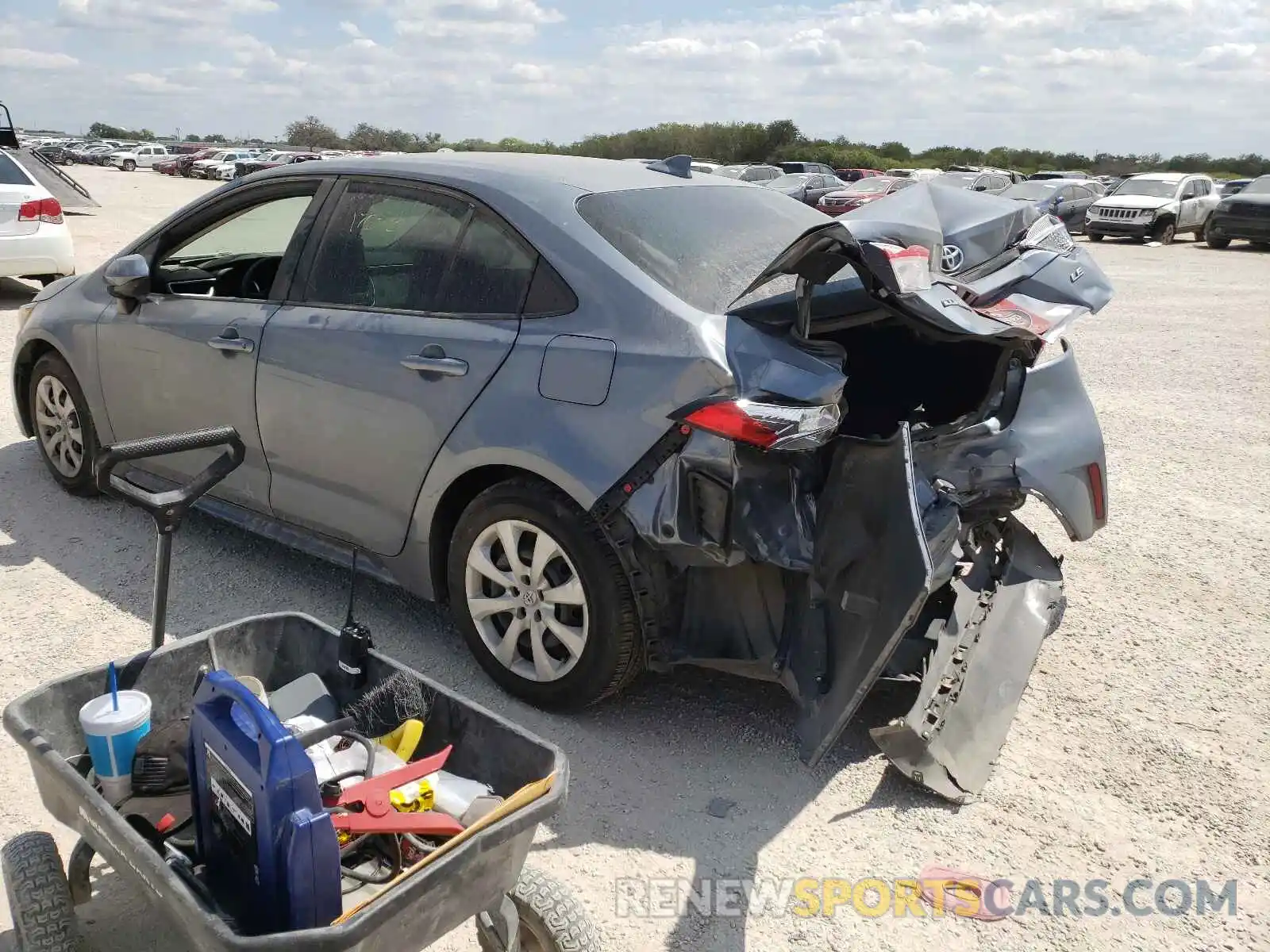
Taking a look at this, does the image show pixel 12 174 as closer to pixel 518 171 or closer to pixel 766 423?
pixel 518 171

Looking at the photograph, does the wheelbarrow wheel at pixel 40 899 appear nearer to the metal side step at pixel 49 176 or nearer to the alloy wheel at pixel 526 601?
the alloy wheel at pixel 526 601

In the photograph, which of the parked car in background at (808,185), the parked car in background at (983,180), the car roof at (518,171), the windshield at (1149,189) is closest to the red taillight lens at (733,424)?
the car roof at (518,171)

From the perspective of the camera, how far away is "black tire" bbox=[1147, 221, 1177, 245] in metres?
23.7

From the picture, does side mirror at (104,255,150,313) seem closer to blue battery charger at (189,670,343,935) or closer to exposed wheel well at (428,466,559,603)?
exposed wheel well at (428,466,559,603)

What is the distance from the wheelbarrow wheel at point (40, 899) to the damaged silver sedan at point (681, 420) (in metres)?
1.45

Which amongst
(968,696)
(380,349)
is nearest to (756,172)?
(380,349)

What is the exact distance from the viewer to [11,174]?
1005 centimetres

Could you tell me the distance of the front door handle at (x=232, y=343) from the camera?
3.87 metres

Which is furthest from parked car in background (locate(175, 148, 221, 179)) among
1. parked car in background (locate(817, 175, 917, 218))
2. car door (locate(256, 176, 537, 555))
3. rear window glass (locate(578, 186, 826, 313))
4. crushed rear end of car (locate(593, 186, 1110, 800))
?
crushed rear end of car (locate(593, 186, 1110, 800))

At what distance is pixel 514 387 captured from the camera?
3.14 m

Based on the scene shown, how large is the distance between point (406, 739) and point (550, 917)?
0.57m

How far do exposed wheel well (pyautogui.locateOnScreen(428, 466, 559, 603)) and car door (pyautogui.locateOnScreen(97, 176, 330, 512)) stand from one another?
900 mm

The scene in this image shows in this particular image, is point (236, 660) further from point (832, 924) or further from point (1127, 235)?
point (1127, 235)

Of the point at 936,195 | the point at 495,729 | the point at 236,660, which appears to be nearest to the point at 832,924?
the point at 495,729
